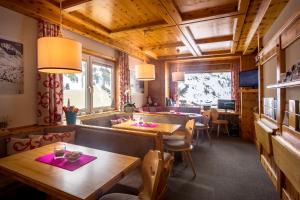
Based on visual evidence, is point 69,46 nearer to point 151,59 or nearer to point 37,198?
point 37,198

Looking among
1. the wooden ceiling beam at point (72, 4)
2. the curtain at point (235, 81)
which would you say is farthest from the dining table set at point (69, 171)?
the curtain at point (235, 81)

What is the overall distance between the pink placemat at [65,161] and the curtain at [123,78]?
2.99 meters

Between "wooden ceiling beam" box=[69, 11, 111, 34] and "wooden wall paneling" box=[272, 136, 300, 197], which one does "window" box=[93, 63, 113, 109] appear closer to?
"wooden ceiling beam" box=[69, 11, 111, 34]

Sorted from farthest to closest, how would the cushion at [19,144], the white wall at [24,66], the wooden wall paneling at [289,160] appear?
the white wall at [24,66]
the cushion at [19,144]
the wooden wall paneling at [289,160]

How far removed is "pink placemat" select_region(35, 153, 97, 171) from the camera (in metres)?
1.52

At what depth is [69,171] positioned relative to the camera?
1441 millimetres

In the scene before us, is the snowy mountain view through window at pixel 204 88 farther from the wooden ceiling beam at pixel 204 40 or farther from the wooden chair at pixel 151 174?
the wooden chair at pixel 151 174

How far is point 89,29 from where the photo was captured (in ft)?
11.9

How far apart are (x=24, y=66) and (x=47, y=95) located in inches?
20.7

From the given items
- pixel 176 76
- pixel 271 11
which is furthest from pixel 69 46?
pixel 176 76

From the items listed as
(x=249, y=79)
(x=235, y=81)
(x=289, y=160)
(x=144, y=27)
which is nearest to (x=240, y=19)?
(x=144, y=27)

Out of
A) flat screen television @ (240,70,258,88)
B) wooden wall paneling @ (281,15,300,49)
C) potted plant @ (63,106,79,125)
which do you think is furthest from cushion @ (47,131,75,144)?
flat screen television @ (240,70,258,88)

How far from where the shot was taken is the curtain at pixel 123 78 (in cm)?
472

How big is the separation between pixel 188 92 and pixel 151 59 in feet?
6.51
